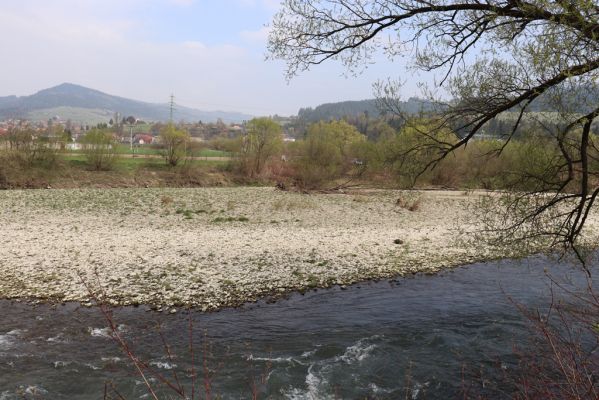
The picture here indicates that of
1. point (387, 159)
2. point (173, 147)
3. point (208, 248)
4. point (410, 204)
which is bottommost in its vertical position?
point (208, 248)

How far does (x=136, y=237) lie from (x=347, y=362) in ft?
37.6

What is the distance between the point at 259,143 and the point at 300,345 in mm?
A: 42303

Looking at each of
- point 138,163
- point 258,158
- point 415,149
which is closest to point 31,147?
point 138,163

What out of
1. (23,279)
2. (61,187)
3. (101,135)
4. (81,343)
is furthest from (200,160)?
(81,343)

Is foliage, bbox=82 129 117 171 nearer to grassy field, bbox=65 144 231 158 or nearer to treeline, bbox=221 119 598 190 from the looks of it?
grassy field, bbox=65 144 231 158

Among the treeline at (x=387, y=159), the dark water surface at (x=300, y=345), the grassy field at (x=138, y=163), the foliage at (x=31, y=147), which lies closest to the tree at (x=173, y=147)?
the grassy field at (x=138, y=163)

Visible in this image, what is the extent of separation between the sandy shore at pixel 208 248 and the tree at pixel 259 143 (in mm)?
21849

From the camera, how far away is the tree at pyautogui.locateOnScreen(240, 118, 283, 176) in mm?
48562

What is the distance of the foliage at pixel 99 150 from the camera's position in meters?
43.9

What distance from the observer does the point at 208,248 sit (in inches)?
607

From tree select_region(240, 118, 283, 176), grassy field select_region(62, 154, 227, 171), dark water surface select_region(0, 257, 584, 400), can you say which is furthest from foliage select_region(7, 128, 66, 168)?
dark water surface select_region(0, 257, 584, 400)

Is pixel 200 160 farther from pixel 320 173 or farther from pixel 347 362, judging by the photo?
pixel 347 362

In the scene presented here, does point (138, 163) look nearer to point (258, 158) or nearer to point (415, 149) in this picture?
point (258, 158)

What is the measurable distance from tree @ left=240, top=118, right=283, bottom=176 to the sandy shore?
21.8m
